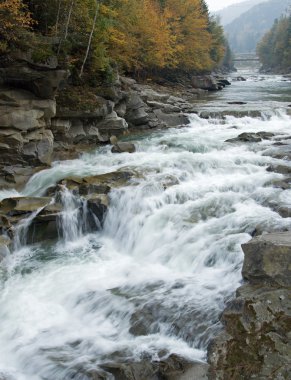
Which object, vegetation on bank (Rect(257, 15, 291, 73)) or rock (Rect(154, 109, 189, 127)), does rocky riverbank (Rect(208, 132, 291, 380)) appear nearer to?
rock (Rect(154, 109, 189, 127))

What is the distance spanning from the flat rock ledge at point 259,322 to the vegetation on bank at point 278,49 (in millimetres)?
85507

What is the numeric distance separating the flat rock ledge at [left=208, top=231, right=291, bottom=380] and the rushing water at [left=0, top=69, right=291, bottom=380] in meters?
0.78

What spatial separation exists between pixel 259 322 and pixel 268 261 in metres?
1.17

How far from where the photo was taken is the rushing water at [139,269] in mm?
6668

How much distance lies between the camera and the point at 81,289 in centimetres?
855

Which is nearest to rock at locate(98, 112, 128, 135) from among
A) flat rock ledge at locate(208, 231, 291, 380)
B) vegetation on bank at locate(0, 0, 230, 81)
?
vegetation on bank at locate(0, 0, 230, 81)

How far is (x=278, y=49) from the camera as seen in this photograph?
9394 cm

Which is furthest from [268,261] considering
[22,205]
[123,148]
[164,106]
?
[164,106]

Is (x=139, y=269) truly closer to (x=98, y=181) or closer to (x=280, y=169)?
(x=98, y=181)

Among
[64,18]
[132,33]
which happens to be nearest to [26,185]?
[64,18]

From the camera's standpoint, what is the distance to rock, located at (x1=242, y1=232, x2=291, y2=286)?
20.3ft

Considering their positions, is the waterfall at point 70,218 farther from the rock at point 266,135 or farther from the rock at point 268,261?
the rock at point 266,135

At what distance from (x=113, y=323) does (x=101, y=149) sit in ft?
37.5

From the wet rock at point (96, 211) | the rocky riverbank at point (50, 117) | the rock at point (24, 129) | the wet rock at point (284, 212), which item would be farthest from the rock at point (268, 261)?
the rock at point (24, 129)
